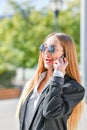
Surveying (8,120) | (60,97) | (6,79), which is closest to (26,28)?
(6,79)

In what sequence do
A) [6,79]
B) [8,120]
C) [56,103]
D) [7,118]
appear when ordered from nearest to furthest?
[56,103] < [8,120] < [7,118] < [6,79]

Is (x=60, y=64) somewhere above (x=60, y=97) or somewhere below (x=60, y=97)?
above

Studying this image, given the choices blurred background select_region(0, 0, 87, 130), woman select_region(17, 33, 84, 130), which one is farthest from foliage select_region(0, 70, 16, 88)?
woman select_region(17, 33, 84, 130)

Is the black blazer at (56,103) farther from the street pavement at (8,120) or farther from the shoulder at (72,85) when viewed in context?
the street pavement at (8,120)

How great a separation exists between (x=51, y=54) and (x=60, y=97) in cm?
26

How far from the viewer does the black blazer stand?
6.78 feet

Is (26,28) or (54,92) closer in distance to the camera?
(54,92)

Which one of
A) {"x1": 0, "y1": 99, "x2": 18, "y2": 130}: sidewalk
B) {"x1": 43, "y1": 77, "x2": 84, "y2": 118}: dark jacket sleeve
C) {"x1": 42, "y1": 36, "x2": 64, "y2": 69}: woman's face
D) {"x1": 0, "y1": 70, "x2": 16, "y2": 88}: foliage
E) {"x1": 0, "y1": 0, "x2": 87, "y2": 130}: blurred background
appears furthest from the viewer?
{"x1": 0, "y1": 0, "x2": 87, "y2": 130}: blurred background

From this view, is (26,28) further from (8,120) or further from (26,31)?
(8,120)

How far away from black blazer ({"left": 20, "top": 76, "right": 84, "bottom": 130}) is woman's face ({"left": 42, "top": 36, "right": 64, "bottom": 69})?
12cm

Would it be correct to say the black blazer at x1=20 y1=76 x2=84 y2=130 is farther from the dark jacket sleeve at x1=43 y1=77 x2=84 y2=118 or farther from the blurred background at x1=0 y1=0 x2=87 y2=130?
the blurred background at x1=0 y1=0 x2=87 y2=130

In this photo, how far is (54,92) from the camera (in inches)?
81.5

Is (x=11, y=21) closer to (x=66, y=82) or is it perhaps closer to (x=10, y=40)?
(x=10, y=40)

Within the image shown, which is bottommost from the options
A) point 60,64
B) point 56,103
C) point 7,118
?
point 7,118
